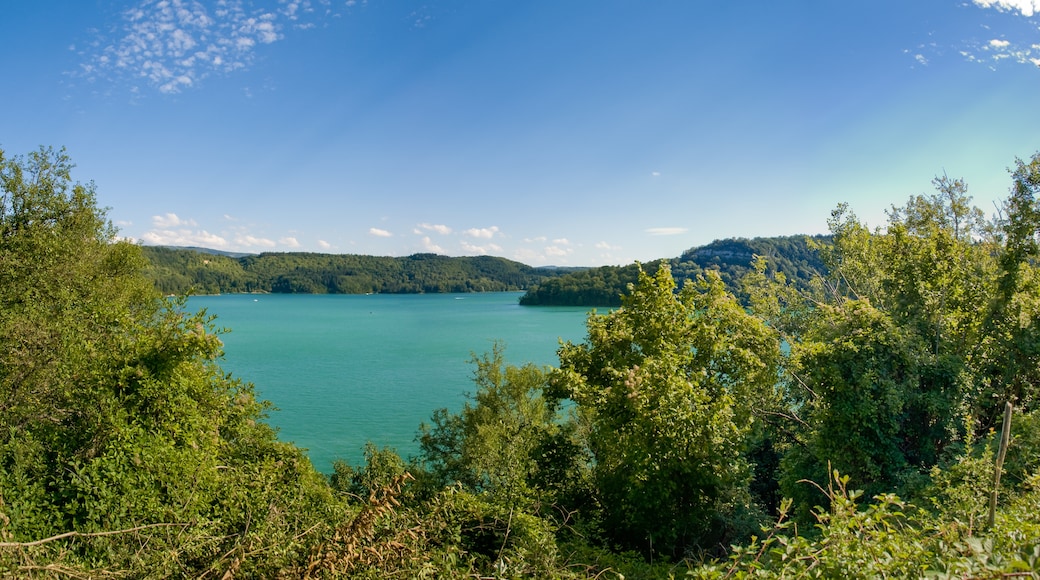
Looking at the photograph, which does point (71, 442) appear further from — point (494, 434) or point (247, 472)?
point (494, 434)

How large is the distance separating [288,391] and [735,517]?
3503 centimetres

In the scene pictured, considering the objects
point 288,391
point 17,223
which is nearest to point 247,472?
point 17,223

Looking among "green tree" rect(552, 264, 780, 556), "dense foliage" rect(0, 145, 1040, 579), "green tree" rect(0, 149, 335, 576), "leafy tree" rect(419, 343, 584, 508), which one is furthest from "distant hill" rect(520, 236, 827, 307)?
"green tree" rect(0, 149, 335, 576)

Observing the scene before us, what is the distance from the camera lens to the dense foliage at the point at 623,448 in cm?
449

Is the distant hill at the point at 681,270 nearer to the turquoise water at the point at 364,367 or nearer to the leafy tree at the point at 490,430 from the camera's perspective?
the turquoise water at the point at 364,367

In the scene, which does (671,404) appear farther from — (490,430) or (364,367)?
(364,367)

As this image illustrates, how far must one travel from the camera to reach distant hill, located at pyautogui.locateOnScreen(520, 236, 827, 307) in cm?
8781

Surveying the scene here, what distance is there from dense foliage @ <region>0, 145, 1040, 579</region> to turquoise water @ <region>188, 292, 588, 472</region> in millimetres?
4090

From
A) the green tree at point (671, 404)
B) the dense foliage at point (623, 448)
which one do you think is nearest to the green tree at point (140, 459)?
the dense foliage at point (623, 448)

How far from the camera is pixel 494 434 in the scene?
2147 cm

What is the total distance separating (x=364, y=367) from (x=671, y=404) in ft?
139

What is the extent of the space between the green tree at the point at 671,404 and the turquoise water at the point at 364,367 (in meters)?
8.89

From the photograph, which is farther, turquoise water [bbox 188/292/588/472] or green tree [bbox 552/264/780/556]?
turquoise water [bbox 188/292/588/472]

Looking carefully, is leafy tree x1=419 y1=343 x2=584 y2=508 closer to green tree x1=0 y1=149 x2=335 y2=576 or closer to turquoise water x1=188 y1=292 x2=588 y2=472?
turquoise water x1=188 y1=292 x2=588 y2=472
